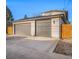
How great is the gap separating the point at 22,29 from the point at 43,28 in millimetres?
270

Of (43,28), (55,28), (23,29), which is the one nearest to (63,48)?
(55,28)

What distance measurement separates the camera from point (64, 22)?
4.73 feet

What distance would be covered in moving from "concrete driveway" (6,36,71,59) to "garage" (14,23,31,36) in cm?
8

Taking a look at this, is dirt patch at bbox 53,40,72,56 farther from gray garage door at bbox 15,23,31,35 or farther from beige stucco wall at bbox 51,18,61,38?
gray garage door at bbox 15,23,31,35

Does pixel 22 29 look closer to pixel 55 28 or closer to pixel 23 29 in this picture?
pixel 23 29

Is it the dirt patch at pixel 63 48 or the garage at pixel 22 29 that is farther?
the garage at pixel 22 29

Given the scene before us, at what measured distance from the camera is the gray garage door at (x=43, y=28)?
1.53 m

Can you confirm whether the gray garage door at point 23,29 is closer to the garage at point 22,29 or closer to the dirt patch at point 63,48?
the garage at point 22,29

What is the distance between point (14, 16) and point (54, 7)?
462 millimetres

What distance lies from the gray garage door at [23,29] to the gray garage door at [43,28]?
120 millimetres

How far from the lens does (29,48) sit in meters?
1.45

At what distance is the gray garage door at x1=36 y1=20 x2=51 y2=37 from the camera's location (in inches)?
60.2

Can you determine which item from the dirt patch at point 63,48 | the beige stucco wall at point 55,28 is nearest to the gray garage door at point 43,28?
the beige stucco wall at point 55,28
